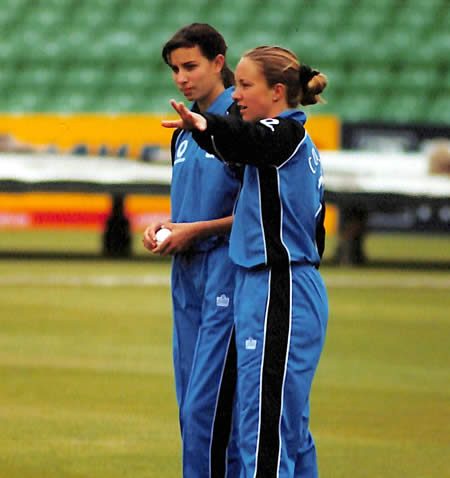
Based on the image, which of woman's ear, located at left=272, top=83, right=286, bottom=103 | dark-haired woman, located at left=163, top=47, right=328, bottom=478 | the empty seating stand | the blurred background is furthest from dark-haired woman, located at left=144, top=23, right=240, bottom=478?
the empty seating stand

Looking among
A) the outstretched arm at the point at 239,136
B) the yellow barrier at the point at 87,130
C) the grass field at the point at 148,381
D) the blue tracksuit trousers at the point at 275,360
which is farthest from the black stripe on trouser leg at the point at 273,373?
the yellow barrier at the point at 87,130

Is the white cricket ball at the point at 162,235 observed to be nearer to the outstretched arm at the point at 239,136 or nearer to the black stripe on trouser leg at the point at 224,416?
the black stripe on trouser leg at the point at 224,416

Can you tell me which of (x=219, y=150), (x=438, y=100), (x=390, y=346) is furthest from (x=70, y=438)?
(x=438, y=100)

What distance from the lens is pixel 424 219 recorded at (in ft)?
85.8

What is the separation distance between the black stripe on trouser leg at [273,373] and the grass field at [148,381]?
168cm

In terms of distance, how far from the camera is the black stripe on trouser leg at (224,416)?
15.5 feet

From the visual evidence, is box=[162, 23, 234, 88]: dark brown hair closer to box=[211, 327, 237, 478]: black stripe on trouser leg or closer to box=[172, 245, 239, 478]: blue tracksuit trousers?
box=[172, 245, 239, 478]: blue tracksuit trousers

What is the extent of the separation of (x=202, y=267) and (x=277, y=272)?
22.0 inches

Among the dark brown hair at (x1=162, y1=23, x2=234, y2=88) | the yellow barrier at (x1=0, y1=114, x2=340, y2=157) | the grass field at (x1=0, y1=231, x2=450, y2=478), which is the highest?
the dark brown hair at (x1=162, y1=23, x2=234, y2=88)

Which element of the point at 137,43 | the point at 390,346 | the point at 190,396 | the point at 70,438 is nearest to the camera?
the point at 190,396

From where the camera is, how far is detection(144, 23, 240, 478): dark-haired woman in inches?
186

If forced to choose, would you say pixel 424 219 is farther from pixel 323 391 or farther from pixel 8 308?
pixel 323 391

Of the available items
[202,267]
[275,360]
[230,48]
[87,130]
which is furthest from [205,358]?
[230,48]

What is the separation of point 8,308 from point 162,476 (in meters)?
7.34
